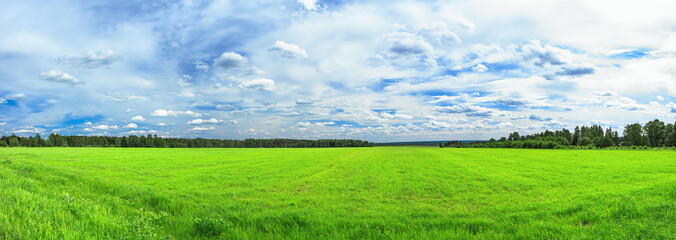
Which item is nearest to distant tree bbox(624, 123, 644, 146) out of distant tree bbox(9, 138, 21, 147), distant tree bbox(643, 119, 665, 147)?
distant tree bbox(643, 119, 665, 147)

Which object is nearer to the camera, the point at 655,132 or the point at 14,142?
the point at 655,132

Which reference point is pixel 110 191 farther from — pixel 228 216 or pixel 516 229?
pixel 516 229

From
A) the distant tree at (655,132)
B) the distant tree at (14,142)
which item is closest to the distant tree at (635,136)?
the distant tree at (655,132)

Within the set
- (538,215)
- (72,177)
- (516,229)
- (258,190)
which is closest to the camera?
(516,229)

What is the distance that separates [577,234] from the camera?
7.97 m

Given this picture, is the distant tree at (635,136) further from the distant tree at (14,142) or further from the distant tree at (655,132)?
the distant tree at (14,142)

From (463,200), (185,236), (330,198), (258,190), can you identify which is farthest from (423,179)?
(185,236)

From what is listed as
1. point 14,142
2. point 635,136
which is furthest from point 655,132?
point 14,142

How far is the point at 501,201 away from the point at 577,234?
261 inches

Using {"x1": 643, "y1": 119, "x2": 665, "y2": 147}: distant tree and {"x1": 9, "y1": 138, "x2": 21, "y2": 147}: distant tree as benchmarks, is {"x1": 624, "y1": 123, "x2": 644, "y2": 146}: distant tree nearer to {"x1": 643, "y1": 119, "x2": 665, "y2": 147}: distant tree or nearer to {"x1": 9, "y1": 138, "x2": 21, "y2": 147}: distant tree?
{"x1": 643, "y1": 119, "x2": 665, "y2": 147}: distant tree

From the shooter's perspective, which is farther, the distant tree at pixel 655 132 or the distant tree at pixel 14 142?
the distant tree at pixel 14 142

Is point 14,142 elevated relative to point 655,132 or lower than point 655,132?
lower

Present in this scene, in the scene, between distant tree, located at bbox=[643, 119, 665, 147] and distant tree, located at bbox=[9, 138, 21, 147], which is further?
distant tree, located at bbox=[9, 138, 21, 147]

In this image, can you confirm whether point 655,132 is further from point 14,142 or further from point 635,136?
point 14,142
